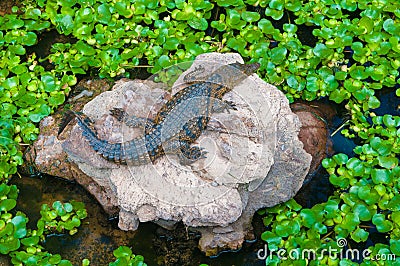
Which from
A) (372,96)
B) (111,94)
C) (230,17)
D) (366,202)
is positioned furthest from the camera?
(230,17)

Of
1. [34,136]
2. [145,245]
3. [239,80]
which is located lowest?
[145,245]

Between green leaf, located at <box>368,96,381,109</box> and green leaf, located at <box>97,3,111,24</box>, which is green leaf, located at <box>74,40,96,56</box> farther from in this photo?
green leaf, located at <box>368,96,381,109</box>

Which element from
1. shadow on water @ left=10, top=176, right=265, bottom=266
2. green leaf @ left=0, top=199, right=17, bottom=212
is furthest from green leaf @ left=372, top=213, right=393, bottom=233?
green leaf @ left=0, top=199, right=17, bottom=212

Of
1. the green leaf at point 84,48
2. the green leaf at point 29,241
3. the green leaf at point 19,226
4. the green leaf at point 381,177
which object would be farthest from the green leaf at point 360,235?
the green leaf at point 84,48

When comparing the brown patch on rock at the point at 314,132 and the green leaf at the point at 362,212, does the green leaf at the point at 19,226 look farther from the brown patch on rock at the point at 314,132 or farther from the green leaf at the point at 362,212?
the green leaf at the point at 362,212

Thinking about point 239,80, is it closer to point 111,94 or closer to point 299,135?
point 299,135

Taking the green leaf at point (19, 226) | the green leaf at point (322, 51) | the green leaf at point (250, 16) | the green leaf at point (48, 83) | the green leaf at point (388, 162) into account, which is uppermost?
the green leaf at point (250, 16)

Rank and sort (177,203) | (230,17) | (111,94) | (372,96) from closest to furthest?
(177,203)
(111,94)
(372,96)
(230,17)

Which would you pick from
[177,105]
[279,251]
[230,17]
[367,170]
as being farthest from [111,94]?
[367,170]
